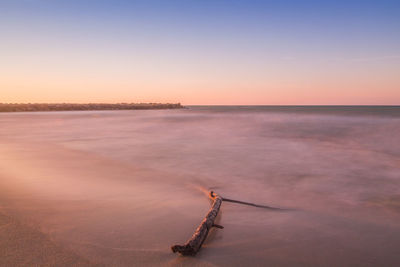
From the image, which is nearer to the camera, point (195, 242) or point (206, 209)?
point (195, 242)

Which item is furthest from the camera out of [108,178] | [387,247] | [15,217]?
[108,178]

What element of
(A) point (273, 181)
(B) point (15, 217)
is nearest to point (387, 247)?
(A) point (273, 181)

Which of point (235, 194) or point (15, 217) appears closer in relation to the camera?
point (15, 217)

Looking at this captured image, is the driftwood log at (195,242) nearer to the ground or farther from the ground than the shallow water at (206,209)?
farther from the ground

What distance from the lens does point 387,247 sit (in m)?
3.56

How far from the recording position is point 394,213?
4840 millimetres

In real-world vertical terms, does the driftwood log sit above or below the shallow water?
above

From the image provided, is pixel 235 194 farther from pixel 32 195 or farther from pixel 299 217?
pixel 32 195

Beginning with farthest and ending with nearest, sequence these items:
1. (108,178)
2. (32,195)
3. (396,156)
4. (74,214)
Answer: (396,156) < (108,178) < (32,195) < (74,214)

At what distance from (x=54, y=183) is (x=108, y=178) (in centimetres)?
135

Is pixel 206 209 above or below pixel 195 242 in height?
below

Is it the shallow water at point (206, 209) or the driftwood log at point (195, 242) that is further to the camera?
the shallow water at point (206, 209)

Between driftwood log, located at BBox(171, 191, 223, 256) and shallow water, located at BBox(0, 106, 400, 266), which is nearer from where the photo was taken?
driftwood log, located at BBox(171, 191, 223, 256)

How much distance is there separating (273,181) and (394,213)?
2.97m
